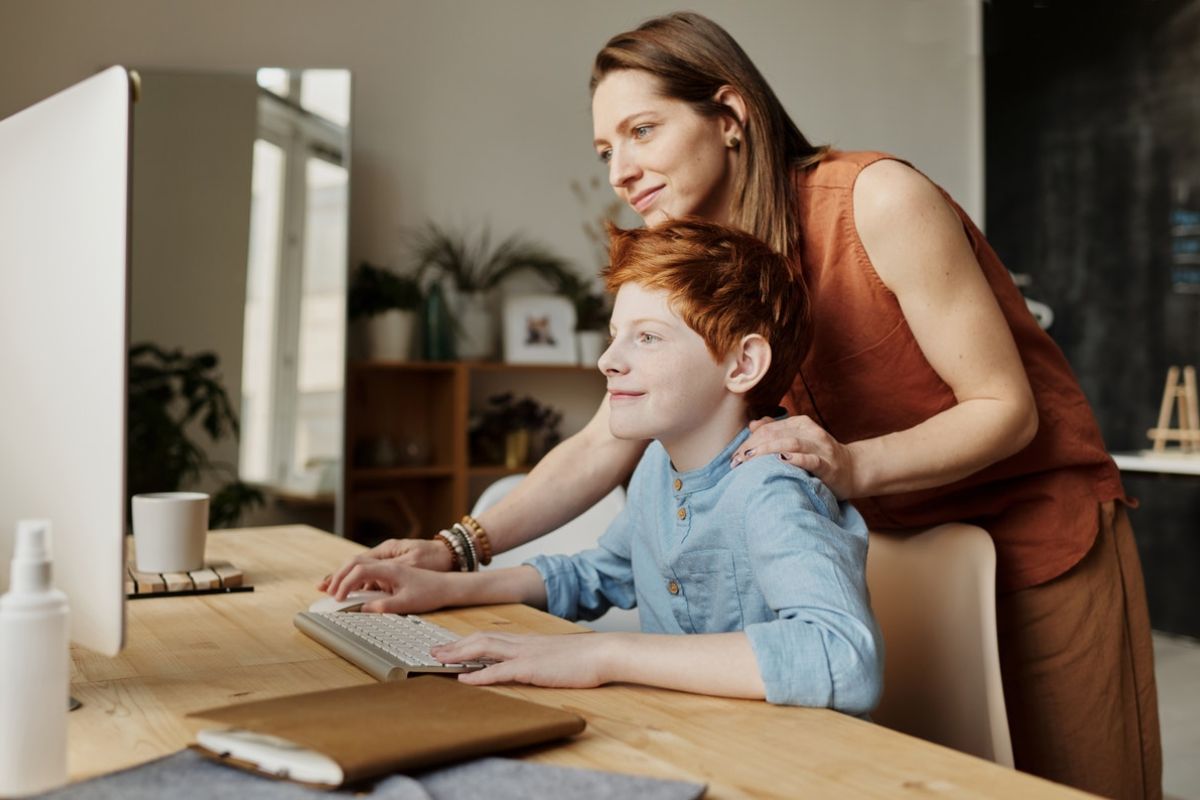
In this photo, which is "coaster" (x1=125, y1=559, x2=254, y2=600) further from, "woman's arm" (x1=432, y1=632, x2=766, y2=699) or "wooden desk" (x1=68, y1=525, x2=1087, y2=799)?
"woman's arm" (x1=432, y1=632, x2=766, y2=699)

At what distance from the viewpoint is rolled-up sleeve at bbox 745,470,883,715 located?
91cm

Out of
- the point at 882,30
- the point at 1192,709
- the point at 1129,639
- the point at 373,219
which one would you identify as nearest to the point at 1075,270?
the point at 882,30

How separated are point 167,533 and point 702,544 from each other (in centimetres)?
76

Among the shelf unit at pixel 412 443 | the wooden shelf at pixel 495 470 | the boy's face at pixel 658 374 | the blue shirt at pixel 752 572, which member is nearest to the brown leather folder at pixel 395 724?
the blue shirt at pixel 752 572

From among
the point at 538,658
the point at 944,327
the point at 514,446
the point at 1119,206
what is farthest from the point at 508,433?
the point at 538,658

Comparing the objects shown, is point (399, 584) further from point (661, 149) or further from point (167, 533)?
point (661, 149)

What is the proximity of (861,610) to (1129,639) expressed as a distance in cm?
70

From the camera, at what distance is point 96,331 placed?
2.48 feet

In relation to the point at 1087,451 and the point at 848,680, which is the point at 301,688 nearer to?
the point at 848,680

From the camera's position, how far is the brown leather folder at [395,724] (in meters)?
0.71

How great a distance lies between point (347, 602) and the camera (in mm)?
1290

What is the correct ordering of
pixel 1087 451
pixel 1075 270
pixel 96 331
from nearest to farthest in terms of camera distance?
pixel 96 331
pixel 1087 451
pixel 1075 270

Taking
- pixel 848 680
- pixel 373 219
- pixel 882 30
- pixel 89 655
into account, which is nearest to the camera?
pixel 848 680

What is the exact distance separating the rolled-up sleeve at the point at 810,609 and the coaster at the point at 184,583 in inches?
29.3
